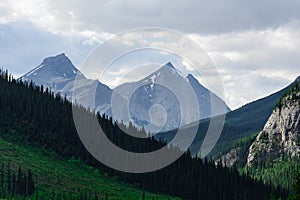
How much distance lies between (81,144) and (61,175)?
30.7 meters

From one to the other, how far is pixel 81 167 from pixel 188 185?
34.5 metres

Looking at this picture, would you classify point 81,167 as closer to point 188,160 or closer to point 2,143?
point 2,143

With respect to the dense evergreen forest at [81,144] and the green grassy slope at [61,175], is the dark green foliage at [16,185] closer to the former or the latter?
the green grassy slope at [61,175]

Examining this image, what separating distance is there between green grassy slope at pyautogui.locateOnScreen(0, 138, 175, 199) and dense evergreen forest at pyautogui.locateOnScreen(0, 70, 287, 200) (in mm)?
5587

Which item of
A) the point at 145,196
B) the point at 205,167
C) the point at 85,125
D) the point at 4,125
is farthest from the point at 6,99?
the point at 205,167

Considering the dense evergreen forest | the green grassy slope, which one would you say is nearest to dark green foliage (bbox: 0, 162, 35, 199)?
the green grassy slope

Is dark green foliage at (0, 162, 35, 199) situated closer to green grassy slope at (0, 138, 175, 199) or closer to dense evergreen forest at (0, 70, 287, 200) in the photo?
green grassy slope at (0, 138, 175, 199)

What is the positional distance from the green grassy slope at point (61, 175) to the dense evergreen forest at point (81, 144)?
18.3 ft

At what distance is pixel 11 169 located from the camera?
118m

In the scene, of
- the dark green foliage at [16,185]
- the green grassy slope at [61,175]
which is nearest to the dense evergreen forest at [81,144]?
the green grassy slope at [61,175]

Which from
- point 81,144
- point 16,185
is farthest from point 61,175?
point 81,144

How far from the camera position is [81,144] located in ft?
518

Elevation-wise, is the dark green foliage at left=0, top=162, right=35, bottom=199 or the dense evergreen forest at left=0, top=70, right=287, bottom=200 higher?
the dense evergreen forest at left=0, top=70, right=287, bottom=200

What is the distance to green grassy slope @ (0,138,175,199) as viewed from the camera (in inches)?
4673
